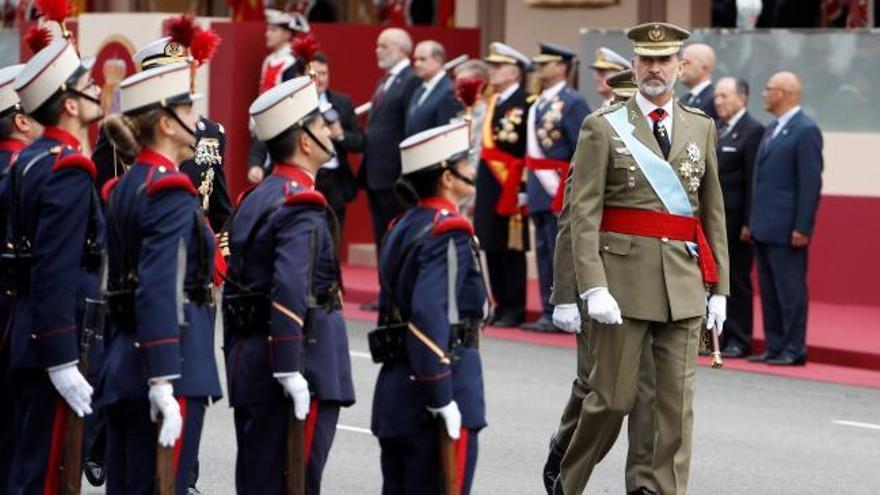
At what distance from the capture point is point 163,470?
775 cm

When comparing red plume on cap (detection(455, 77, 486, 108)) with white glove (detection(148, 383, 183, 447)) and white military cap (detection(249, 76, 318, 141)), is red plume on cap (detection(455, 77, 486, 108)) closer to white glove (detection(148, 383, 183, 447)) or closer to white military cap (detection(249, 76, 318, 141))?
white military cap (detection(249, 76, 318, 141))

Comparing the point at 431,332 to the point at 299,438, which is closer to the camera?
the point at 431,332

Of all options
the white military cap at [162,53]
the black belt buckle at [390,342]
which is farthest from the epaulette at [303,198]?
the white military cap at [162,53]

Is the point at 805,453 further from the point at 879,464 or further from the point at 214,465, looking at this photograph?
the point at 214,465

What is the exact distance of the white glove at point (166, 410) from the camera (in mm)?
7680

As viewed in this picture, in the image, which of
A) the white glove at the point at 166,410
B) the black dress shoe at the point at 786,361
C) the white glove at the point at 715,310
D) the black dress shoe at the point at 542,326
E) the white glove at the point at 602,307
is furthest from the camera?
the black dress shoe at the point at 542,326

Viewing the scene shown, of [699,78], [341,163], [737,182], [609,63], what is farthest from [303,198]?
[341,163]

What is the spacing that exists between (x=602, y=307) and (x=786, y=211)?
6.67m

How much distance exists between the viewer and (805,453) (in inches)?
477

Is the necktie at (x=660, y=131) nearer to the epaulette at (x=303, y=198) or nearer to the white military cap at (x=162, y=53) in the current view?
the epaulette at (x=303, y=198)

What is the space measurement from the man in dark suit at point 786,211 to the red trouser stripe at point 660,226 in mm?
6071

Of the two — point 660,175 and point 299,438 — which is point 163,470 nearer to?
point 299,438

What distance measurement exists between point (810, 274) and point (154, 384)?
36.9 feet

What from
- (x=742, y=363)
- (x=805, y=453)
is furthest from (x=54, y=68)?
(x=742, y=363)
